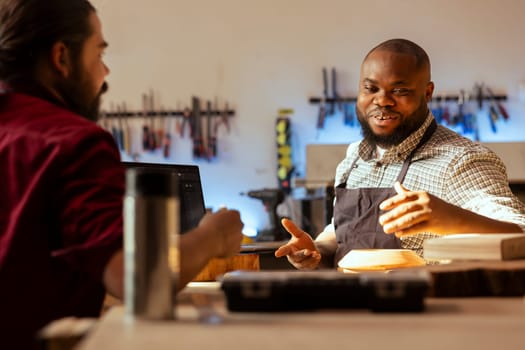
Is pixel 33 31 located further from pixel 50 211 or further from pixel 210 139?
pixel 210 139

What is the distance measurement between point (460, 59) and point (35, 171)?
5107 mm

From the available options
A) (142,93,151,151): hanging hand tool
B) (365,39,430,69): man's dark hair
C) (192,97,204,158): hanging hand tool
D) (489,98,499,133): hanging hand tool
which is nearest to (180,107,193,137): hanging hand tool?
(192,97,204,158): hanging hand tool

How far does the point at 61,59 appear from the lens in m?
1.56

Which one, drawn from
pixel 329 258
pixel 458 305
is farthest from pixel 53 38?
pixel 329 258

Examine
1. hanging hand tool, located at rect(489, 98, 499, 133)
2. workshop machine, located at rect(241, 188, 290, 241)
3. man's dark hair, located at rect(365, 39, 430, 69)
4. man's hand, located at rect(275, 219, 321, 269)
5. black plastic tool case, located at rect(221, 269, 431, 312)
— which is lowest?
workshop machine, located at rect(241, 188, 290, 241)

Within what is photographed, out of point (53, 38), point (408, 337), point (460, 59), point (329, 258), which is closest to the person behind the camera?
point (408, 337)

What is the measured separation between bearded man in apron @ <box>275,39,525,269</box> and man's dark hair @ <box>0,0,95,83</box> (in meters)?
1.15

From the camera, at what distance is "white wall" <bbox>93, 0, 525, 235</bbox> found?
19.5 ft

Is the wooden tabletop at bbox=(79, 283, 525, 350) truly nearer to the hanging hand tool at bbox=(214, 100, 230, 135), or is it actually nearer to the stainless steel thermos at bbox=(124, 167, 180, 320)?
the stainless steel thermos at bbox=(124, 167, 180, 320)

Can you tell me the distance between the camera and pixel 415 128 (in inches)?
114

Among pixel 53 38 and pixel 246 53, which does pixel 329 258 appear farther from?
pixel 246 53

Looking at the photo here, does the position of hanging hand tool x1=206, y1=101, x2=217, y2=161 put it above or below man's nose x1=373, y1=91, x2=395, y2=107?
below

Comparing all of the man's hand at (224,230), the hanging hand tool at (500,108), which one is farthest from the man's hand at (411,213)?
the hanging hand tool at (500,108)

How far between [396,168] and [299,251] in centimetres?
57
